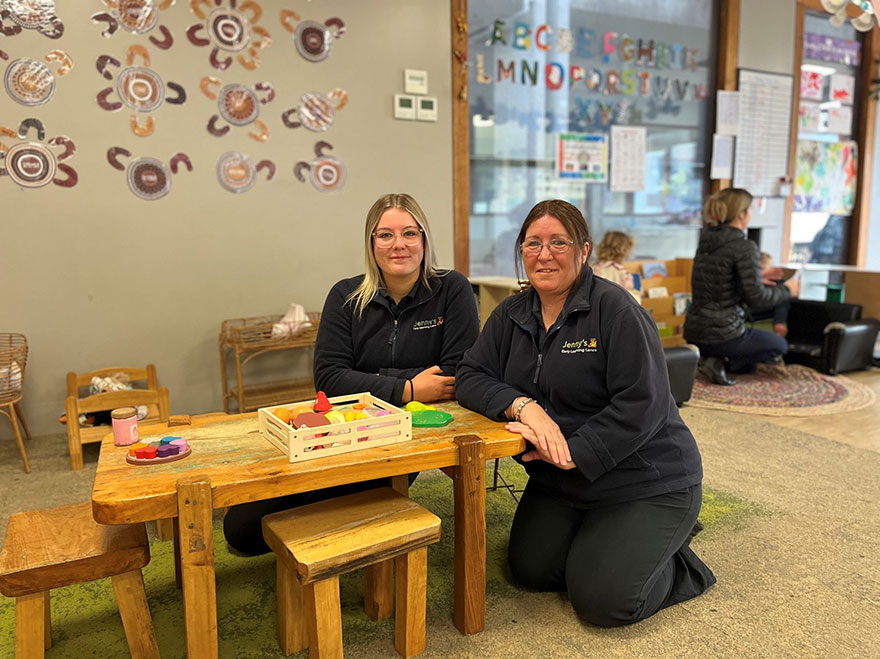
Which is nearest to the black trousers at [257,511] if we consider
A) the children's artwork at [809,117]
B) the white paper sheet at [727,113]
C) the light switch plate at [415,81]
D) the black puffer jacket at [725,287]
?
the light switch plate at [415,81]

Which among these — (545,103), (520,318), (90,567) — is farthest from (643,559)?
(545,103)

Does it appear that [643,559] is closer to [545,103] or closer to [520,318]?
[520,318]

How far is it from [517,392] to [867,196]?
20.0ft

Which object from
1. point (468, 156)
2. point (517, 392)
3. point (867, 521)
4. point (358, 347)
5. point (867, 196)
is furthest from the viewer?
point (867, 196)

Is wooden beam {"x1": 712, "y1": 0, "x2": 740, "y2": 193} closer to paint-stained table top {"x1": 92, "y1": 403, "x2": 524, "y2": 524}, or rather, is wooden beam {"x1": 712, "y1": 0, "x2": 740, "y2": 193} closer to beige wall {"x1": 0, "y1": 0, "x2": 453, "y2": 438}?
beige wall {"x1": 0, "y1": 0, "x2": 453, "y2": 438}

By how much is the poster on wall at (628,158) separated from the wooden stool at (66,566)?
430cm

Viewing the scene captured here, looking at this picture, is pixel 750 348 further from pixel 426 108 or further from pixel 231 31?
pixel 231 31

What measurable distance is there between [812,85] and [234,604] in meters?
6.31

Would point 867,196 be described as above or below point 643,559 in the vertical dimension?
above

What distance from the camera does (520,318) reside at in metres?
1.90

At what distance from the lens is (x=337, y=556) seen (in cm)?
140

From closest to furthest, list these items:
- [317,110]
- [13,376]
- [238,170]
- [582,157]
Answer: [13,376], [238,170], [317,110], [582,157]

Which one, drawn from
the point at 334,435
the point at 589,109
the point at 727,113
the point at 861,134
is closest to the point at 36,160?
the point at 334,435

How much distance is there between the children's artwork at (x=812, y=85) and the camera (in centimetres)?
586
